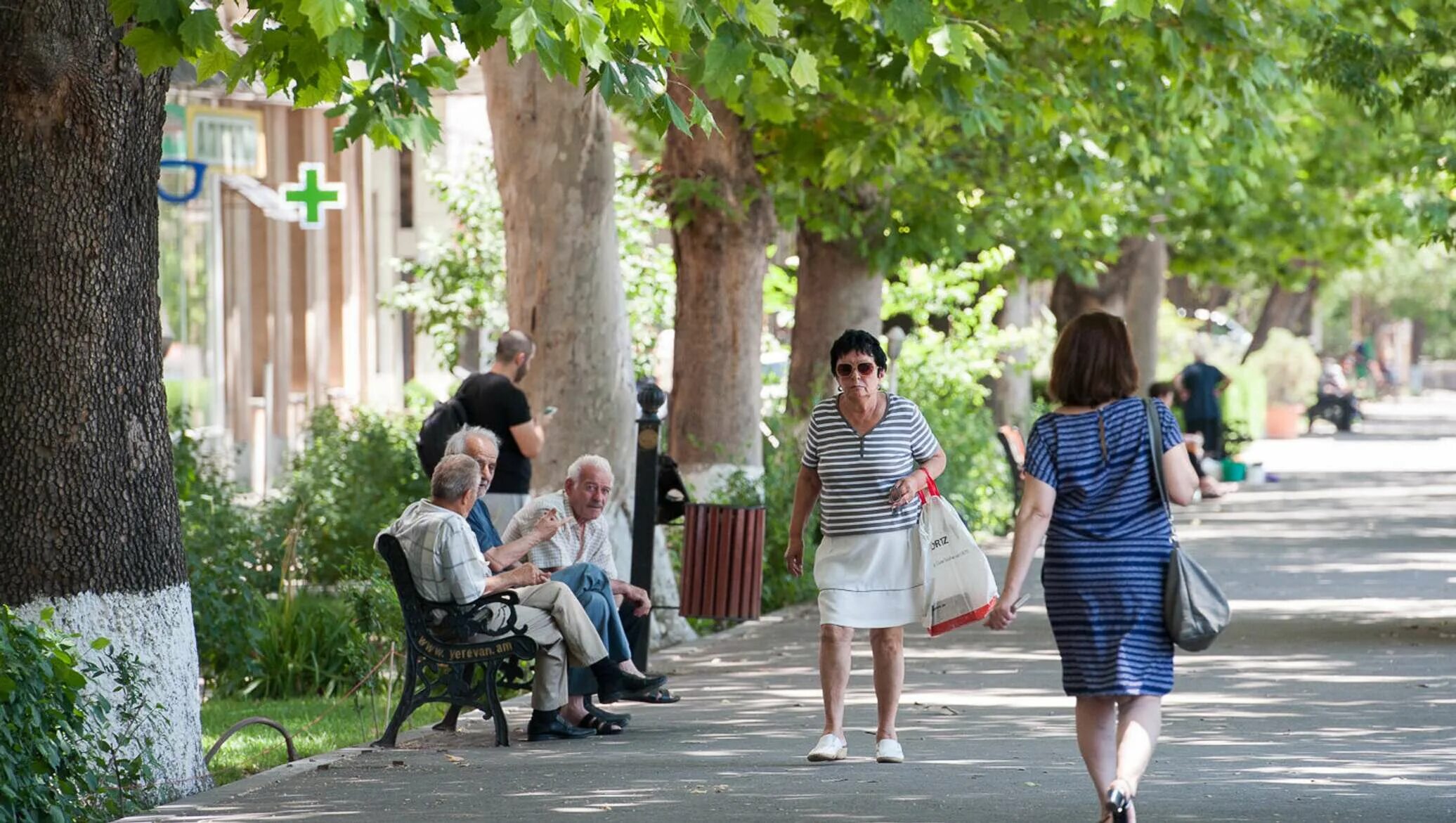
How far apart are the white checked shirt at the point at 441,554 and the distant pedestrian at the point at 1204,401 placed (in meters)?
21.1

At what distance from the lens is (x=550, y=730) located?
9992 mm

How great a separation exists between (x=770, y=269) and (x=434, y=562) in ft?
62.4

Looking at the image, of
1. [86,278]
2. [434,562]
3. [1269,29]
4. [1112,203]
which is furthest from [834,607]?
[1112,203]

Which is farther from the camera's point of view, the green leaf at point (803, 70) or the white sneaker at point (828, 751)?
the white sneaker at point (828, 751)

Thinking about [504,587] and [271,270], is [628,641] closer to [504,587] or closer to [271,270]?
[504,587]

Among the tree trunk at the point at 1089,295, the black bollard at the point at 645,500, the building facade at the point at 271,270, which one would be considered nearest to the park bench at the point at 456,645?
the black bollard at the point at 645,500

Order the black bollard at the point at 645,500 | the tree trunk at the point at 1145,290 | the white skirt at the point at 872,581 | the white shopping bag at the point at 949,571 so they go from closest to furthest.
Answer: the white shopping bag at the point at 949,571 < the white skirt at the point at 872,581 < the black bollard at the point at 645,500 < the tree trunk at the point at 1145,290

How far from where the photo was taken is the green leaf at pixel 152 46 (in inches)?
291

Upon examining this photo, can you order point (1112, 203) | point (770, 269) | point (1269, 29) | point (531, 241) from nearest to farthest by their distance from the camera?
point (531, 241)
point (1269, 29)
point (1112, 203)
point (770, 269)

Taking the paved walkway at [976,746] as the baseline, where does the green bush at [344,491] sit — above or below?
above

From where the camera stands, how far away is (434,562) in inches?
379

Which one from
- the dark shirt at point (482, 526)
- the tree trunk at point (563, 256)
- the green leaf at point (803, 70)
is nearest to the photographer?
the green leaf at point (803, 70)

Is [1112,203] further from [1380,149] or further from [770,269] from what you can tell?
[1380,149]

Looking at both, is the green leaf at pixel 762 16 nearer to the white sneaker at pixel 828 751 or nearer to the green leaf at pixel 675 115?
the green leaf at pixel 675 115
